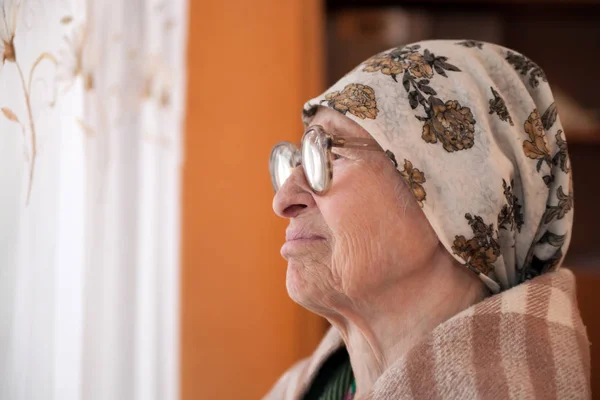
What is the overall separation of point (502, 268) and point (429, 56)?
1.19 ft

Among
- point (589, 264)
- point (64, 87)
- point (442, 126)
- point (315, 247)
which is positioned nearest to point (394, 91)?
point (442, 126)

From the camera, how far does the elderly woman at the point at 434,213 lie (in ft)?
2.88

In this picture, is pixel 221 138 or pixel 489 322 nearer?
pixel 489 322

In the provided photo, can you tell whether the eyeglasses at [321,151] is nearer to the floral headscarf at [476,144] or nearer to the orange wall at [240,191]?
the floral headscarf at [476,144]

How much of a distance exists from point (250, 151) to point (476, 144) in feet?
3.88

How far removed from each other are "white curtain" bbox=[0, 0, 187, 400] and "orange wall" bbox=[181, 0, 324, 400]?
1.76ft

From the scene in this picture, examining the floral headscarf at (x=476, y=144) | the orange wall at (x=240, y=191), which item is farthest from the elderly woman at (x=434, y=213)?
the orange wall at (x=240, y=191)

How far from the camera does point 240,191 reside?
2.01 metres

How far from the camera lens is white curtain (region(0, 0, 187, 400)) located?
32.0 inches

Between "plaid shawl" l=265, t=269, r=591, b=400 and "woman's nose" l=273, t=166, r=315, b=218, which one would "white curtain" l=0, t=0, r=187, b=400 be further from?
"plaid shawl" l=265, t=269, r=591, b=400

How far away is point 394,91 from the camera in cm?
94

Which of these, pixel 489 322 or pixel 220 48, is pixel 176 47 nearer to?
pixel 220 48

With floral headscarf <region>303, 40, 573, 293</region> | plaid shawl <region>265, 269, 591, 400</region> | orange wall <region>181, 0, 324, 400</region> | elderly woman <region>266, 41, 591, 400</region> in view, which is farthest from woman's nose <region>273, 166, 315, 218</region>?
orange wall <region>181, 0, 324, 400</region>

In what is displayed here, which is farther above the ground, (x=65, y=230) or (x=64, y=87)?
(x=64, y=87)
